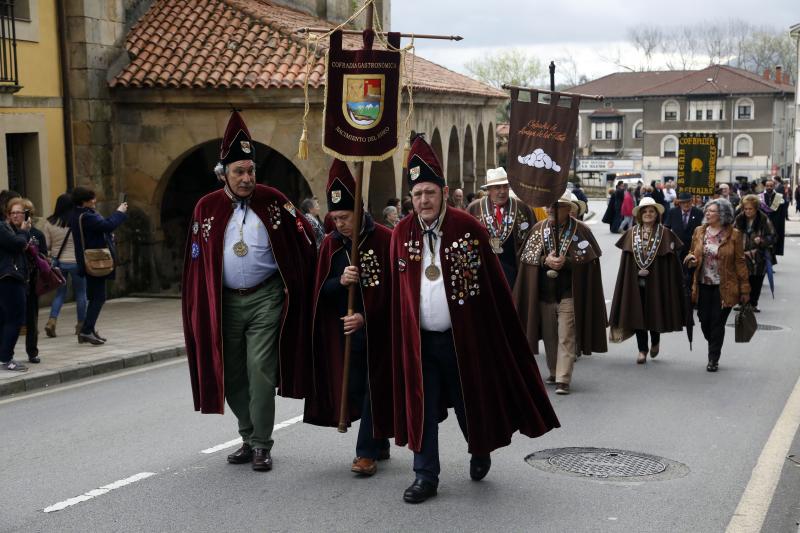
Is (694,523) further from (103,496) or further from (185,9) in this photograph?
(185,9)

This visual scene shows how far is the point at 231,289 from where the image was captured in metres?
7.46

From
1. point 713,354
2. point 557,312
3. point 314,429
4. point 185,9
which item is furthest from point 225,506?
point 185,9

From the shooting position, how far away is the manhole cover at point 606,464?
7.45 meters

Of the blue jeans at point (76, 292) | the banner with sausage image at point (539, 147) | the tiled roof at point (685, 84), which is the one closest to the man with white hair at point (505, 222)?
the banner with sausage image at point (539, 147)

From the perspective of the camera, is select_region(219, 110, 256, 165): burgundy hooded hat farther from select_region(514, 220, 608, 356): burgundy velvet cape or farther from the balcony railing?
the balcony railing

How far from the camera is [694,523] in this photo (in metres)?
6.38

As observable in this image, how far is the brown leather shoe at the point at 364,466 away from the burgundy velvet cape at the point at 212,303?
0.57 m

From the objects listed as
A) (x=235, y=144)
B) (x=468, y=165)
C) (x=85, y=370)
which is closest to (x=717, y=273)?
(x=235, y=144)

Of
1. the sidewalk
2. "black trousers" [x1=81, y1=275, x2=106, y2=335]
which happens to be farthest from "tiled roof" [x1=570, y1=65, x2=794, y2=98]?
"black trousers" [x1=81, y1=275, x2=106, y2=335]

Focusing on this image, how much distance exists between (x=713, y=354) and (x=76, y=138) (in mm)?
11140

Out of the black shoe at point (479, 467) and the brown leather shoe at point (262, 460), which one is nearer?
the black shoe at point (479, 467)

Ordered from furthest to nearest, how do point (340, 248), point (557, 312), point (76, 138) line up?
point (76, 138)
point (557, 312)
point (340, 248)

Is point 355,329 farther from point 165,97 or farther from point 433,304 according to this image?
point 165,97

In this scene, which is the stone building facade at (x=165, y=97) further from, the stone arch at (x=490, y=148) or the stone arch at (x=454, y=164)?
the stone arch at (x=490, y=148)
